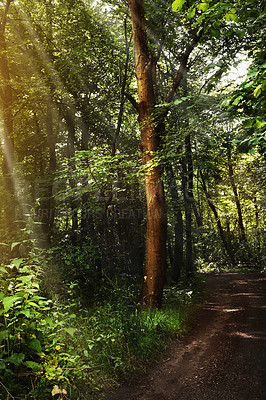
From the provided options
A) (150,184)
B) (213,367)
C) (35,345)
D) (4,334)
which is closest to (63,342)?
(35,345)

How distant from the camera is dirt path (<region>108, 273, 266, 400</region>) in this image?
3.83 metres

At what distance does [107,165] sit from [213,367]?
15.1ft

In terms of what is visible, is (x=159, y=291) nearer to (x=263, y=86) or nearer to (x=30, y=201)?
(x=263, y=86)

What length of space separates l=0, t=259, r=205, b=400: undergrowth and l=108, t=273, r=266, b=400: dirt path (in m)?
0.34

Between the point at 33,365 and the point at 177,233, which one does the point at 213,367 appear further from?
the point at 177,233

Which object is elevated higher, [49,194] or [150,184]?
[49,194]

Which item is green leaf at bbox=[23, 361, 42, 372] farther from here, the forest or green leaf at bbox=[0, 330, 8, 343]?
green leaf at bbox=[0, 330, 8, 343]

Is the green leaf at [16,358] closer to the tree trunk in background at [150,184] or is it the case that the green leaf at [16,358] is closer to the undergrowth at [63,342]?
the undergrowth at [63,342]

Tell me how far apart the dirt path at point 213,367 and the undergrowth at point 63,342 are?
34 centimetres

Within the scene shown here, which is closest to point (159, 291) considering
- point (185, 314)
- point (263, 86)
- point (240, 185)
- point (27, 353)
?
point (185, 314)

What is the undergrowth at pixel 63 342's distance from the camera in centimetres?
289

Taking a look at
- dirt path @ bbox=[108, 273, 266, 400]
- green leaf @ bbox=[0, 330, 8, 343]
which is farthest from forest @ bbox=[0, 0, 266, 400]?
dirt path @ bbox=[108, 273, 266, 400]

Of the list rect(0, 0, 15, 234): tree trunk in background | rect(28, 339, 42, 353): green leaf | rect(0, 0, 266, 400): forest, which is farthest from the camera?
rect(0, 0, 15, 234): tree trunk in background

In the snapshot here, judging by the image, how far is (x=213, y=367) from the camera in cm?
452
